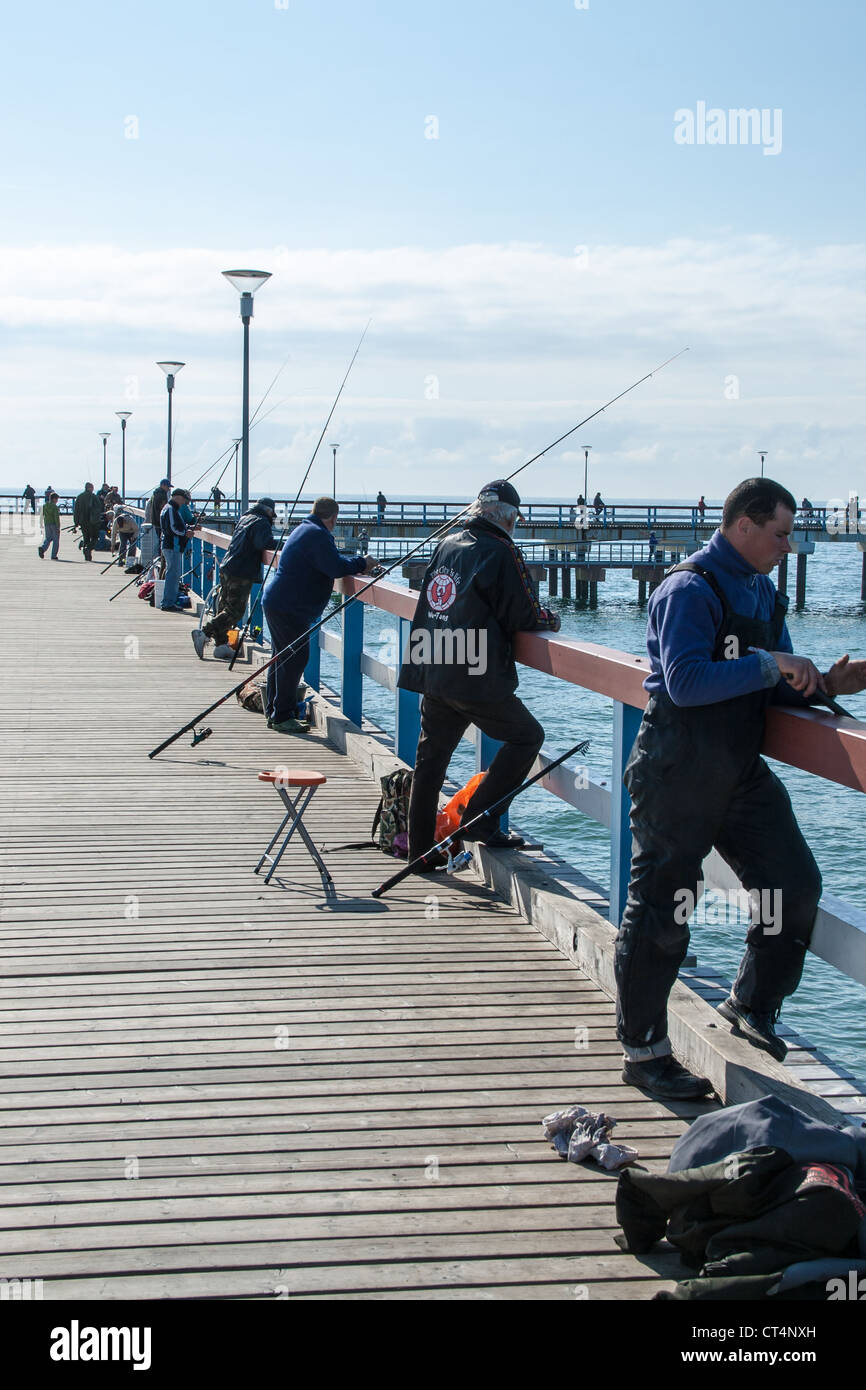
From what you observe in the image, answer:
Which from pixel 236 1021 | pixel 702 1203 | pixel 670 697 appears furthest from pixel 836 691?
pixel 236 1021

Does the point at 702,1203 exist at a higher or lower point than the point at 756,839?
lower

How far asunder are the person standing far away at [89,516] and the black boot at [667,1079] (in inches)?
1041

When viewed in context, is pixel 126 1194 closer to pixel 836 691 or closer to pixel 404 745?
pixel 836 691

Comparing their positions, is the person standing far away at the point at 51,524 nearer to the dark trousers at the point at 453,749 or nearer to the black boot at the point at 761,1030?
the dark trousers at the point at 453,749

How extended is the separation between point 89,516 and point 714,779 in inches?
1061

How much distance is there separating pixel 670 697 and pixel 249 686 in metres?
7.32

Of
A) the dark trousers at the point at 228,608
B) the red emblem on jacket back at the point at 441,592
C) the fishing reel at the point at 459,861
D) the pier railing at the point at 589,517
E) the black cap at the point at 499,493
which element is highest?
the pier railing at the point at 589,517

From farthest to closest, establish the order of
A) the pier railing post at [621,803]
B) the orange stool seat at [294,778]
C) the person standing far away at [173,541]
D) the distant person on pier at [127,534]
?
the distant person on pier at [127,534], the person standing far away at [173,541], the orange stool seat at [294,778], the pier railing post at [621,803]

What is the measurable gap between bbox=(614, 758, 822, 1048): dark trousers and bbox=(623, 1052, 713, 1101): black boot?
2.7 inches

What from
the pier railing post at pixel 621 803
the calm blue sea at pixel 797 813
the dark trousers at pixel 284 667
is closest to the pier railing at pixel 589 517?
the calm blue sea at pixel 797 813

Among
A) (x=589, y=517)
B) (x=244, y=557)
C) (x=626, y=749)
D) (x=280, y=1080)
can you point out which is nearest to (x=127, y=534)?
(x=244, y=557)

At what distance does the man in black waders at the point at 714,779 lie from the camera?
3543 mm

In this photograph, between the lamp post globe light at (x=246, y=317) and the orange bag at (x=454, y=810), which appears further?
the lamp post globe light at (x=246, y=317)
